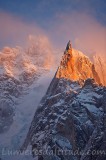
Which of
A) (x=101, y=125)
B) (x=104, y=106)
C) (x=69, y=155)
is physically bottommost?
(x=69, y=155)

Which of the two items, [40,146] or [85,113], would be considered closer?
[85,113]

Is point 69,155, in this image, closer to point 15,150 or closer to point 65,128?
point 65,128

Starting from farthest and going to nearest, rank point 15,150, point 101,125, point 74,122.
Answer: point 15,150
point 74,122
point 101,125

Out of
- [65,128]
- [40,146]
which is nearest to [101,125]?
[65,128]

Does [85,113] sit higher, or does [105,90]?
[105,90]

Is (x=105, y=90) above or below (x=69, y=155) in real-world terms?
above

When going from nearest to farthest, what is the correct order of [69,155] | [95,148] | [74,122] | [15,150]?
[95,148]
[69,155]
[74,122]
[15,150]

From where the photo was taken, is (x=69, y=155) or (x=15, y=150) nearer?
(x=69, y=155)

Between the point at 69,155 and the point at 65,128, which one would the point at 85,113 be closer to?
the point at 65,128

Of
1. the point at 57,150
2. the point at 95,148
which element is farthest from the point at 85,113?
the point at 95,148

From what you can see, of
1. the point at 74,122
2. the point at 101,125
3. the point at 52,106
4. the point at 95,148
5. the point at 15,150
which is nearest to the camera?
the point at 95,148
